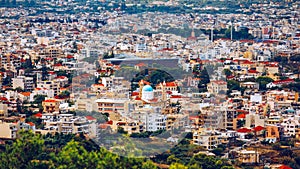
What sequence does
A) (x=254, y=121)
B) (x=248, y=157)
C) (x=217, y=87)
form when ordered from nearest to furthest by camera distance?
(x=248, y=157) → (x=254, y=121) → (x=217, y=87)

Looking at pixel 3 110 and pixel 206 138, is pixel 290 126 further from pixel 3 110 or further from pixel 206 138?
pixel 3 110

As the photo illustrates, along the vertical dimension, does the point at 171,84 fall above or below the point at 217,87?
above

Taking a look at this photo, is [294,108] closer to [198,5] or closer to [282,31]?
[282,31]

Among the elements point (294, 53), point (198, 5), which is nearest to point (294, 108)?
point (294, 53)

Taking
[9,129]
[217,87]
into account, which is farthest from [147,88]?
[217,87]

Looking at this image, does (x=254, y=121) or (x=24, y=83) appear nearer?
(x=254, y=121)

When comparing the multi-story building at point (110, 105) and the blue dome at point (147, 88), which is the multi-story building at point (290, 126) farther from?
the multi-story building at point (110, 105)

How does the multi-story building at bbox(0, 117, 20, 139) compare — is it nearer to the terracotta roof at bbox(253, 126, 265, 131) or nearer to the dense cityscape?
the dense cityscape

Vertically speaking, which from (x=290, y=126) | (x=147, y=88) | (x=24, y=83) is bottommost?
(x=24, y=83)
